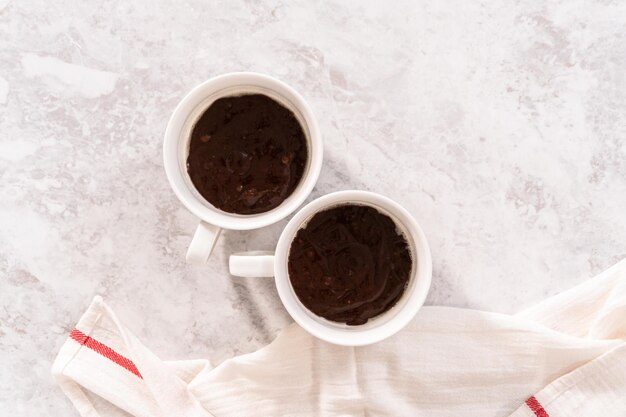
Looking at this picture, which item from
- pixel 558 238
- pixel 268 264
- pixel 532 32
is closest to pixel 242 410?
pixel 268 264

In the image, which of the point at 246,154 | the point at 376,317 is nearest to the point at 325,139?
the point at 246,154

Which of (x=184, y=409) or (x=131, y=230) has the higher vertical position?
(x=131, y=230)

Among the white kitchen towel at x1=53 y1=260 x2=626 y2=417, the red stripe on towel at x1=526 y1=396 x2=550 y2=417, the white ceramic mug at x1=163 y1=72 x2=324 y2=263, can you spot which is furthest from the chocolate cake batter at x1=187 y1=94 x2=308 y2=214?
the red stripe on towel at x1=526 y1=396 x2=550 y2=417

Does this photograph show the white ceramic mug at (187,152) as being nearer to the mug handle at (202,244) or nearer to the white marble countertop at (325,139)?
the mug handle at (202,244)

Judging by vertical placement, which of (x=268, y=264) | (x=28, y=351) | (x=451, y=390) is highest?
(x=268, y=264)

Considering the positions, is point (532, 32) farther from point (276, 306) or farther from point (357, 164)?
point (276, 306)

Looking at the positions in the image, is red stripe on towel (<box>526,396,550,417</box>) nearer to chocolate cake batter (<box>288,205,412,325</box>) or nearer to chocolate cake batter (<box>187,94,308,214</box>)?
chocolate cake batter (<box>288,205,412,325</box>)

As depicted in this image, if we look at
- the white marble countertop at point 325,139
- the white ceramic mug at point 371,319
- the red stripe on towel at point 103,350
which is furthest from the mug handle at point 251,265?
the red stripe on towel at point 103,350
